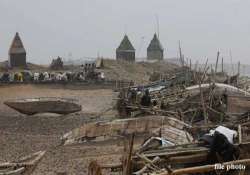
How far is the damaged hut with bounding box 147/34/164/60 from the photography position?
57875 millimetres

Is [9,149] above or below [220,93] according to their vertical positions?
below

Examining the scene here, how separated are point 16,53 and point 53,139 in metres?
26.5

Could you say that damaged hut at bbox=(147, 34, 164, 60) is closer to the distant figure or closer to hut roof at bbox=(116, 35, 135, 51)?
hut roof at bbox=(116, 35, 135, 51)

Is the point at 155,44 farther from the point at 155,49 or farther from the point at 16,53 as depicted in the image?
the point at 16,53

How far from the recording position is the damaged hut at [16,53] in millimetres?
41875

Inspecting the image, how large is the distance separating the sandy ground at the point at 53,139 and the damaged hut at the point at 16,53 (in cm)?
1201

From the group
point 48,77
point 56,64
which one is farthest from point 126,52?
point 48,77

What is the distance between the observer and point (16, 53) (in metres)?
41.8

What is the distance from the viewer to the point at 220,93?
669 inches

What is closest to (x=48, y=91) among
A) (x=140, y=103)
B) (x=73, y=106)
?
(x=73, y=106)

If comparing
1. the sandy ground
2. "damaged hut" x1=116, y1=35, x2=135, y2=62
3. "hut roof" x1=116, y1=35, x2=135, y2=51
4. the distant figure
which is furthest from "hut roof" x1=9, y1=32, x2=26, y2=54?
the distant figure

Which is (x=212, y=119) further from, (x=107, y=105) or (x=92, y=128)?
(x=107, y=105)

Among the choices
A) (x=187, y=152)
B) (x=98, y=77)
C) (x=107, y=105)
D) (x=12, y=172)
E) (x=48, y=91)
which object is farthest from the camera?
(x=98, y=77)

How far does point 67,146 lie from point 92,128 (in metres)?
1.09
